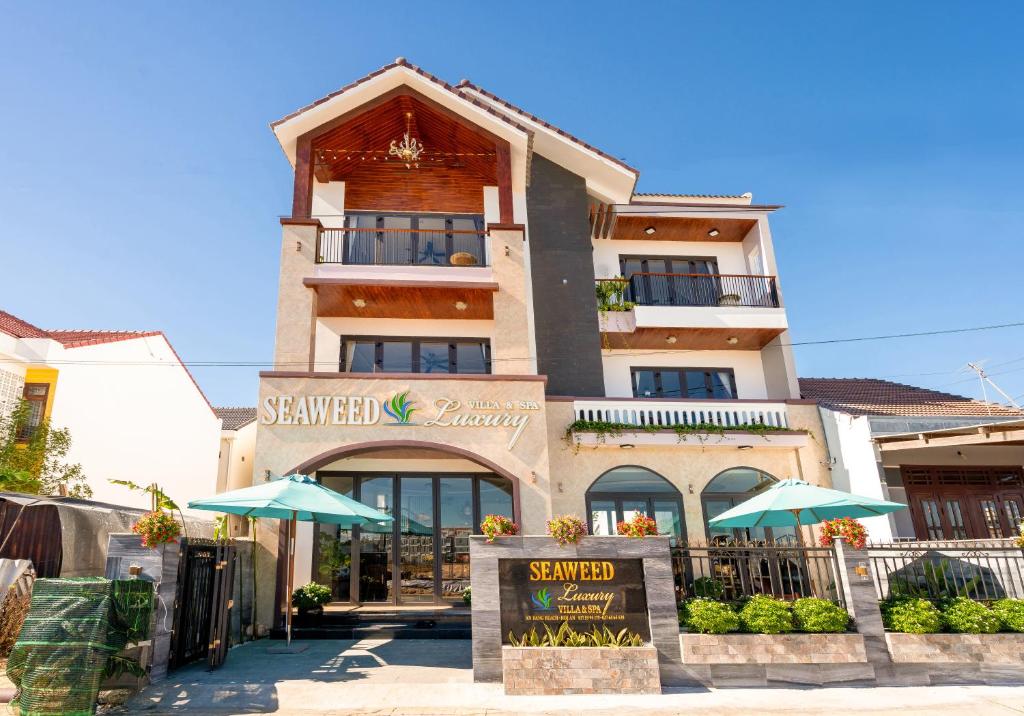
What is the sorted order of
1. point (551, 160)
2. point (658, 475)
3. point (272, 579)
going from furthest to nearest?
1. point (551, 160)
2. point (658, 475)
3. point (272, 579)

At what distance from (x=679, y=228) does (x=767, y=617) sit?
1300cm

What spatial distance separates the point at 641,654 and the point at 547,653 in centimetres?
120

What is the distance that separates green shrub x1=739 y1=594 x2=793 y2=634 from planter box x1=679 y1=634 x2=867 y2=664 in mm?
89

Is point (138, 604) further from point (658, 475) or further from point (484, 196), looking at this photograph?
point (484, 196)

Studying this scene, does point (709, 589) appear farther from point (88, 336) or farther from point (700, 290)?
point (88, 336)

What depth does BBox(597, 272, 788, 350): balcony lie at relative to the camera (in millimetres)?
16719

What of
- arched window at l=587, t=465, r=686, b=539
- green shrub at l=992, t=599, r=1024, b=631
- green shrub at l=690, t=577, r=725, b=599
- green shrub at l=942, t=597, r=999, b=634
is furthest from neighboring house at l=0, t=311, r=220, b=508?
green shrub at l=992, t=599, r=1024, b=631

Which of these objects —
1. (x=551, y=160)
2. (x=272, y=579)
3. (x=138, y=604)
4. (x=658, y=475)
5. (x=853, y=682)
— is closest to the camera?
(x=138, y=604)

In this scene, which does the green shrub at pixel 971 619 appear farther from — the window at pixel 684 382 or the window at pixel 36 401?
the window at pixel 36 401

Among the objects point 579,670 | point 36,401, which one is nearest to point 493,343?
point 579,670

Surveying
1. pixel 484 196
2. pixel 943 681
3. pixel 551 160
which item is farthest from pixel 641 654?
pixel 551 160

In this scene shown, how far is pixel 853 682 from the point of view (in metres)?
8.02

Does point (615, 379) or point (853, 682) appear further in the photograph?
point (615, 379)

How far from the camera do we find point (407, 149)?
1600 centimetres
